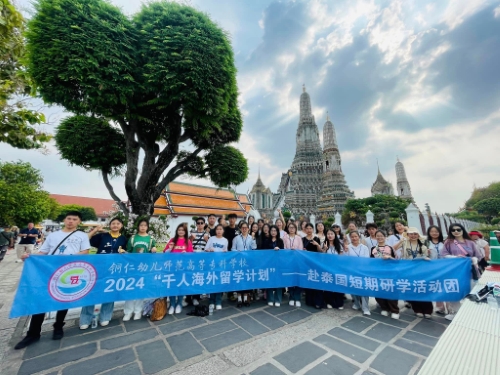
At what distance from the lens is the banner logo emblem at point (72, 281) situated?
127 inches

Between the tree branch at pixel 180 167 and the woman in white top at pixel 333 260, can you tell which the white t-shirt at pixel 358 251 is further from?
the tree branch at pixel 180 167

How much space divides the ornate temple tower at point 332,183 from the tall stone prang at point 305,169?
279 cm

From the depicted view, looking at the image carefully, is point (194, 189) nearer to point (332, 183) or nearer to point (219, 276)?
point (219, 276)

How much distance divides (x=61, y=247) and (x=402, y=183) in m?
66.7

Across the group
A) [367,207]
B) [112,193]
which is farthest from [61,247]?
[367,207]

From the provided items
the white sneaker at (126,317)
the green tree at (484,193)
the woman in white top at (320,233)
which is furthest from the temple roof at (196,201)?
the green tree at (484,193)

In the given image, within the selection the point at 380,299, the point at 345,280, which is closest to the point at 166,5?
the point at 345,280

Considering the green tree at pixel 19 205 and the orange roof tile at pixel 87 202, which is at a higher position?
the orange roof tile at pixel 87 202

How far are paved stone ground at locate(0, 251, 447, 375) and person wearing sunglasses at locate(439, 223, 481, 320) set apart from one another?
413 millimetres

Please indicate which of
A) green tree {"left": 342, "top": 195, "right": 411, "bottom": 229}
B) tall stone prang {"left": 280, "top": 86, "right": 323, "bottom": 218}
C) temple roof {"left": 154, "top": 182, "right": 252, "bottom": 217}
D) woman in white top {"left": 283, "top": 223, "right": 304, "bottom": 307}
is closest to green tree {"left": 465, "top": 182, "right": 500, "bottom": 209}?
green tree {"left": 342, "top": 195, "right": 411, "bottom": 229}

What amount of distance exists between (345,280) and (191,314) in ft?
10.2

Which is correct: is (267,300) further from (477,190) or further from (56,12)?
(477,190)

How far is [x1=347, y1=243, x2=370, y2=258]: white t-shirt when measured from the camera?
4.57m

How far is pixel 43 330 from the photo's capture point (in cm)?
343
